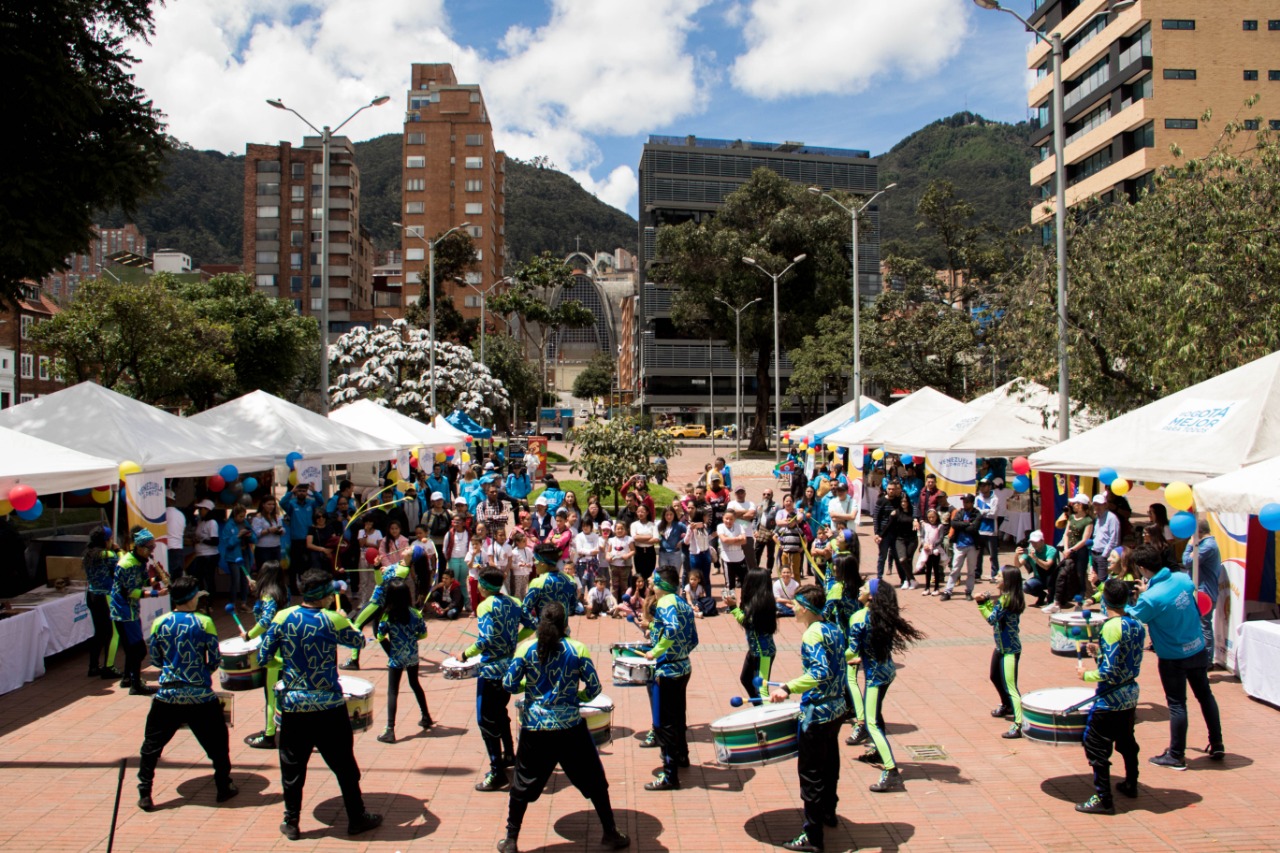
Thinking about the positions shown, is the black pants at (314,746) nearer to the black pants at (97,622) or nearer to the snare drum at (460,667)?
the snare drum at (460,667)

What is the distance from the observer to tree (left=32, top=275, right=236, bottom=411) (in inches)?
1542

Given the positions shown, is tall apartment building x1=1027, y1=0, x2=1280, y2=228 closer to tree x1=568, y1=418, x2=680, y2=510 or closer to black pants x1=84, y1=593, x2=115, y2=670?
tree x1=568, y1=418, x2=680, y2=510

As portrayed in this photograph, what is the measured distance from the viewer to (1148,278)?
16.1 m

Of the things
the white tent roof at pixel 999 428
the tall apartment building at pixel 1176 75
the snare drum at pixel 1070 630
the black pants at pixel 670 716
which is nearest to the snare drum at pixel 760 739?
the black pants at pixel 670 716

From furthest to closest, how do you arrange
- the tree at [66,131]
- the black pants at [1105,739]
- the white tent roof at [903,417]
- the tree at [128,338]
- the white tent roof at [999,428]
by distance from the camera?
the tree at [128,338]
the white tent roof at [903,417]
the white tent roof at [999,428]
the tree at [66,131]
the black pants at [1105,739]

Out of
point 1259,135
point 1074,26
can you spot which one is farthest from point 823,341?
point 1259,135

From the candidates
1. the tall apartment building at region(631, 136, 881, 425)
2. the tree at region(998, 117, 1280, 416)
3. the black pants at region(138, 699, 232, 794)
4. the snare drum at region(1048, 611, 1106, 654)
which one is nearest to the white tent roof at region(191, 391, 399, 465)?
the black pants at region(138, 699, 232, 794)

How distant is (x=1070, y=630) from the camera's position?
32.4ft

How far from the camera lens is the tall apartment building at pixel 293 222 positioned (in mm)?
90125

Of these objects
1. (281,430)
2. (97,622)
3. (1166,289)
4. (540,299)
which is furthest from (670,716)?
(540,299)

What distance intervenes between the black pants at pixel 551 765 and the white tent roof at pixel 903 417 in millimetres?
17408

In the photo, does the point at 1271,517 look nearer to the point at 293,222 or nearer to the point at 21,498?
the point at 21,498

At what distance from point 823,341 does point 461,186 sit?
160 feet

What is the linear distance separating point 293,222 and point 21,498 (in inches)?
3451
